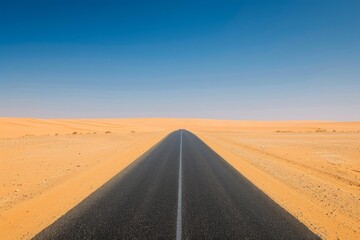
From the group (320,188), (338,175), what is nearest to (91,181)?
(320,188)

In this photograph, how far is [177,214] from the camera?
321 inches

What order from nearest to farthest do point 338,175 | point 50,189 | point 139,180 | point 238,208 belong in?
point 238,208 → point 50,189 → point 139,180 → point 338,175

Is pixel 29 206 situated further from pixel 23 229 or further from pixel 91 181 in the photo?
pixel 91 181

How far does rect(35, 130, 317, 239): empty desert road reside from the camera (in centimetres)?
692

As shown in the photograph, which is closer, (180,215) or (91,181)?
(180,215)

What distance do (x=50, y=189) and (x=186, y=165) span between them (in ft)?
25.1

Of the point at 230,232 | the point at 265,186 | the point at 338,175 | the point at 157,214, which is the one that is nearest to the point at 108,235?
the point at 157,214

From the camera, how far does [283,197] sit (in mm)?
10820

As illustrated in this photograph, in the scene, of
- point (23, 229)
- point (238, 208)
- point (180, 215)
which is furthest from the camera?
point (238, 208)

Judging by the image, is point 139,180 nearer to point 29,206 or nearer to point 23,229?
point 29,206

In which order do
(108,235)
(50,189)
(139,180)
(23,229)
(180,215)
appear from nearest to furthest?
(108,235), (23,229), (180,215), (50,189), (139,180)

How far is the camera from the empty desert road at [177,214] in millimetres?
6918

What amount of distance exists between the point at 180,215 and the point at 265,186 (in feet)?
18.5

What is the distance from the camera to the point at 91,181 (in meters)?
13.1
